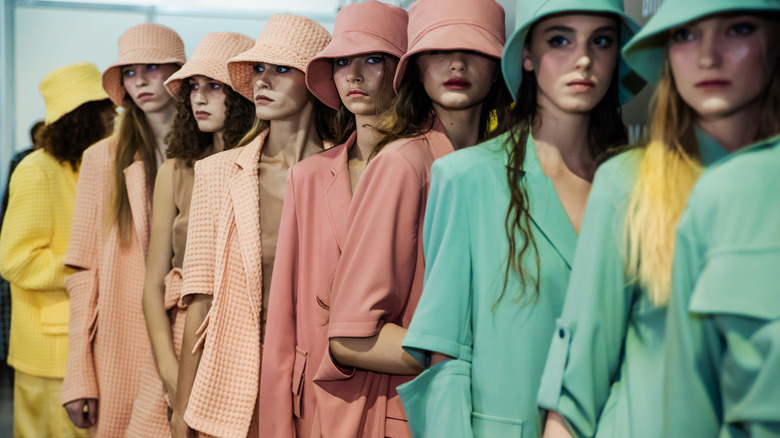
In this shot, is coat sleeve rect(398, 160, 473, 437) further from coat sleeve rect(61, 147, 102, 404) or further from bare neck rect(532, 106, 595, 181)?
coat sleeve rect(61, 147, 102, 404)

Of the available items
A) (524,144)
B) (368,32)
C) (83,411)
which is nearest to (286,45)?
(368,32)

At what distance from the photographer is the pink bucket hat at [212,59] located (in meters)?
3.09

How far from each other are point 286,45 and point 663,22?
168 centimetres

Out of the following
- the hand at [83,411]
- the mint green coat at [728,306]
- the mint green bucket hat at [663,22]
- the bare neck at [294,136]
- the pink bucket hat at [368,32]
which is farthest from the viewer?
the hand at [83,411]

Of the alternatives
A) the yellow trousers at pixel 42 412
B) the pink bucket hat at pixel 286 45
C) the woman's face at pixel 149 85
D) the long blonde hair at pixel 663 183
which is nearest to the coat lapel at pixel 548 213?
the long blonde hair at pixel 663 183

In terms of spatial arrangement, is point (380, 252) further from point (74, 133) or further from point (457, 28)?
point (74, 133)

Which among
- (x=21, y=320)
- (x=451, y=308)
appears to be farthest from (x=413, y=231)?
(x=21, y=320)

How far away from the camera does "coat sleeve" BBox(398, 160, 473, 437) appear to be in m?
1.66

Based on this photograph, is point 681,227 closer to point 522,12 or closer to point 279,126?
point 522,12

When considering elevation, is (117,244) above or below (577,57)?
below

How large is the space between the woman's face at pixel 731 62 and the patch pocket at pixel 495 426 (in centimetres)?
75

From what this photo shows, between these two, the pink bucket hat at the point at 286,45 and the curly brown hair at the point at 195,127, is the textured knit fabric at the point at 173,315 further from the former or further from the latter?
the pink bucket hat at the point at 286,45

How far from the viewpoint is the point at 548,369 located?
1.43 metres

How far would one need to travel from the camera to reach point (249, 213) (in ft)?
8.76
